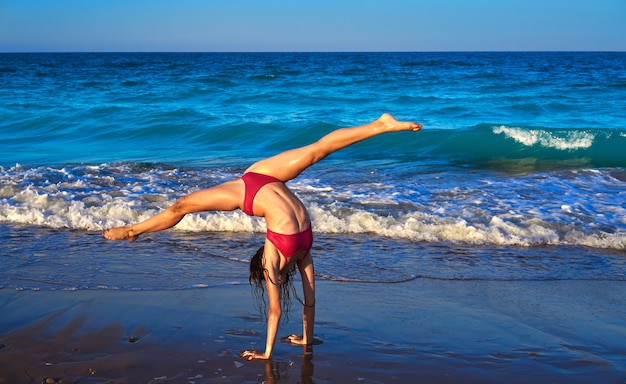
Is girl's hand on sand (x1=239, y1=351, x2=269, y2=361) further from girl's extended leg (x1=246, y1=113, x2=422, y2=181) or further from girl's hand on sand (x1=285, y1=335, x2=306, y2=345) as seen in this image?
girl's extended leg (x1=246, y1=113, x2=422, y2=181)

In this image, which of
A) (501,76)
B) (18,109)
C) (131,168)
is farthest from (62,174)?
(501,76)

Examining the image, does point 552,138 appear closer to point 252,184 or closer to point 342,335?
point 342,335

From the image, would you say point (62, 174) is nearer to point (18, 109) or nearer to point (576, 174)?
point (576, 174)

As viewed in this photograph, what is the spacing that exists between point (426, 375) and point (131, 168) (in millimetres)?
9441

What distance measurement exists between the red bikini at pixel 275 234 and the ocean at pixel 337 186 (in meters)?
1.88

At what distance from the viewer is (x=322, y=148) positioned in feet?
14.3

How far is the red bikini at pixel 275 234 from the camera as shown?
168 inches

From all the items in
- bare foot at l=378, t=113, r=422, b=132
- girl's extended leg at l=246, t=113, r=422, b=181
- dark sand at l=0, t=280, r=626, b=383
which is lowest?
dark sand at l=0, t=280, r=626, b=383

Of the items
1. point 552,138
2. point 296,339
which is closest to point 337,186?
point 296,339

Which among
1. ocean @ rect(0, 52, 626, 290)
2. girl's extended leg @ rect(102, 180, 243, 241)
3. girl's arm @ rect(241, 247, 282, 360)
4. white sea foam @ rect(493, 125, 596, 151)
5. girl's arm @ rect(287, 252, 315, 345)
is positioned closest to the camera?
girl's extended leg @ rect(102, 180, 243, 241)

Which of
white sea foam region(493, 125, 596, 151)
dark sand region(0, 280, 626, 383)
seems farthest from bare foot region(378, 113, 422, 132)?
white sea foam region(493, 125, 596, 151)

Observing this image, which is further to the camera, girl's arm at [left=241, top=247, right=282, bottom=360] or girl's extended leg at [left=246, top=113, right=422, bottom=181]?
girl's arm at [left=241, top=247, right=282, bottom=360]

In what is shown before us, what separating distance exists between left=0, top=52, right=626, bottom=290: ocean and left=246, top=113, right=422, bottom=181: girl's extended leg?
81.8 inches

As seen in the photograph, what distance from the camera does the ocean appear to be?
6812 mm
